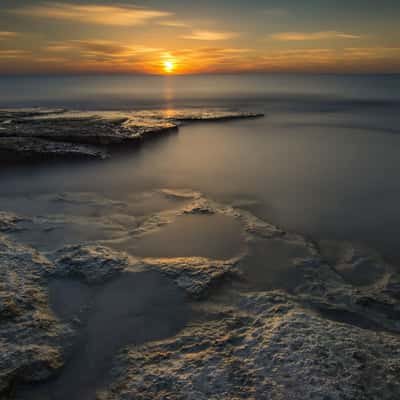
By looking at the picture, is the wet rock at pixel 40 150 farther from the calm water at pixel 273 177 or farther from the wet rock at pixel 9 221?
the wet rock at pixel 9 221

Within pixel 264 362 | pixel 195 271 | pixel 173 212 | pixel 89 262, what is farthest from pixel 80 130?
pixel 264 362

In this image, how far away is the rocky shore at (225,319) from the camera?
255 centimetres

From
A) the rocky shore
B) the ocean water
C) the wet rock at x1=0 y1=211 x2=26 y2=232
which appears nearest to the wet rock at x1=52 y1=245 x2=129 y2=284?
the rocky shore

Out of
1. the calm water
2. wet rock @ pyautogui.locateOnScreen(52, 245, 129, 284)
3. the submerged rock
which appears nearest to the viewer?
wet rock @ pyautogui.locateOnScreen(52, 245, 129, 284)

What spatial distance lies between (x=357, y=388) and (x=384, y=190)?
21.6 ft

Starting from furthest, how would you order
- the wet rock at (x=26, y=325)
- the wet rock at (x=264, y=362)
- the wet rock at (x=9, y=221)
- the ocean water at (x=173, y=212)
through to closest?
1. the wet rock at (x=9, y=221)
2. the ocean water at (x=173, y=212)
3. the wet rock at (x=26, y=325)
4. the wet rock at (x=264, y=362)

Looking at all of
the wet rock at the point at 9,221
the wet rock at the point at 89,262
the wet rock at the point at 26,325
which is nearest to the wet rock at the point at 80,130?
the wet rock at the point at 9,221

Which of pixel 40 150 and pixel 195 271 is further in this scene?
pixel 40 150

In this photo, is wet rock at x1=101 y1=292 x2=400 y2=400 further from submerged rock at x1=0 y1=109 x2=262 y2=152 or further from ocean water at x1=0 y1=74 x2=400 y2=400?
submerged rock at x1=0 y1=109 x2=262 y2=152

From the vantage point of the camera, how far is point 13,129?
12758 millimetres

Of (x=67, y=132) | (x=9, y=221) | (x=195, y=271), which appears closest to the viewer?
(x=195, y=271)

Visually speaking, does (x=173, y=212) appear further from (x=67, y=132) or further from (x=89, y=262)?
(x=67, y=132)

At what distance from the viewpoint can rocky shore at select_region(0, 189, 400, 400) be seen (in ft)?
8.36

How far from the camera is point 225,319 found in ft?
10.8
